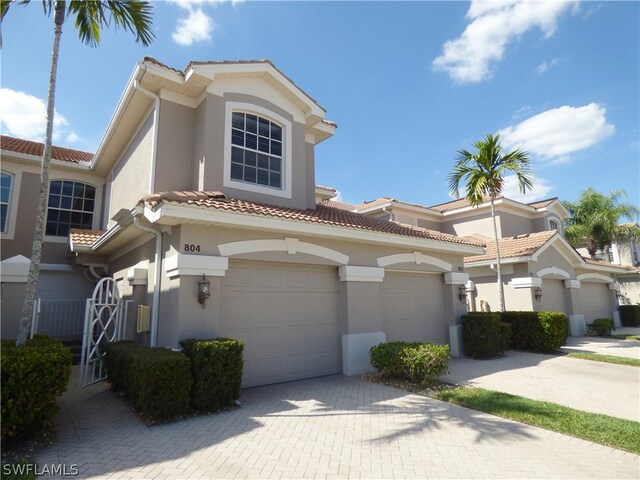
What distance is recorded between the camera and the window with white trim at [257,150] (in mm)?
9945

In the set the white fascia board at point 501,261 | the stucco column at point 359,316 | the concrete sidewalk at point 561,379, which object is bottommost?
the concrete sidewalk at point 561,379

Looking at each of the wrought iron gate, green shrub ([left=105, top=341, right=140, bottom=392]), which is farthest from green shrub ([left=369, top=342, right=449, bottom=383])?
the wrought iron gate

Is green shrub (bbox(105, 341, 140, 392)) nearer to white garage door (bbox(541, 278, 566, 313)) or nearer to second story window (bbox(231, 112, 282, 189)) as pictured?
second story window (bbox(231, 112, 282, 189))

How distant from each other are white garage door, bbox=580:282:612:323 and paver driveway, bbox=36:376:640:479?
18.1 m

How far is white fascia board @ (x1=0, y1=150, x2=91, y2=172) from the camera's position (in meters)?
13.1

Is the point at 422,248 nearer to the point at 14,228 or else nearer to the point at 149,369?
the point at 149,369

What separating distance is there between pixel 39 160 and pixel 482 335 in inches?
669

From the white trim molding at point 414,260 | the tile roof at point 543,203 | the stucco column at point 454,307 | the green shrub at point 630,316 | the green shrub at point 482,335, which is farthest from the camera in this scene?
the tile roof at point 543,203

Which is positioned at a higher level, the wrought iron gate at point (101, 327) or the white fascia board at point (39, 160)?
the white fascia board at point (39, 160)

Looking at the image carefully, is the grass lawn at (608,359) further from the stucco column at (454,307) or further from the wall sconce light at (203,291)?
the wall sconce light at (203,291)

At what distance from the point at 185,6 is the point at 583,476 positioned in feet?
38.0

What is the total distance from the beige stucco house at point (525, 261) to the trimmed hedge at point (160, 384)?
11060 millimetres

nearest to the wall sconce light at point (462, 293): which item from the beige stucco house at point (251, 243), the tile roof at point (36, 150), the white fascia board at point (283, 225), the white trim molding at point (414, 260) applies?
the beige stucco house at point (251, 243)

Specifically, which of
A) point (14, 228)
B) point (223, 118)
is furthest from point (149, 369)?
point (14, 228)
